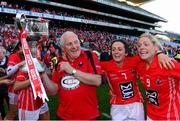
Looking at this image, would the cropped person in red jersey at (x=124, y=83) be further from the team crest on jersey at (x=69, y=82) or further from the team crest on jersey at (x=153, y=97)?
the team crest on jersey at (x=69, y=82)

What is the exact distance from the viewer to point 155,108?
4.53m

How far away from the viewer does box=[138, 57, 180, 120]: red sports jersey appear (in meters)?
4.39

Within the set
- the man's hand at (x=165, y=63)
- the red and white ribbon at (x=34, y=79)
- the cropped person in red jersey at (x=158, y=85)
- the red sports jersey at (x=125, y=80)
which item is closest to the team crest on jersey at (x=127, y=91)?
the red sports jersey at (x=125, y=80)

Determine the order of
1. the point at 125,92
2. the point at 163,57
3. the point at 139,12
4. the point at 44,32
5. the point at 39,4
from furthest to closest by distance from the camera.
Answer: the point at 139,12
the point at 39,4
the point at 125,92
the point at 163,57
the point at 44,32

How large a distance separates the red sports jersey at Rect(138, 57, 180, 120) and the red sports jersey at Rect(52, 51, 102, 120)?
0.77 m

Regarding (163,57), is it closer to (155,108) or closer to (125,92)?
(155,108)

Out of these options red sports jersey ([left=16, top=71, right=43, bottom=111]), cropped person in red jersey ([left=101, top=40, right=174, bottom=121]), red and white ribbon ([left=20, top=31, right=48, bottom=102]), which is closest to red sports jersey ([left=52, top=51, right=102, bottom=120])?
red and white ribbon ([left=20, top=31, right=48, bottom=102])

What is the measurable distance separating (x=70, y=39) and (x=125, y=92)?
152 centimetres

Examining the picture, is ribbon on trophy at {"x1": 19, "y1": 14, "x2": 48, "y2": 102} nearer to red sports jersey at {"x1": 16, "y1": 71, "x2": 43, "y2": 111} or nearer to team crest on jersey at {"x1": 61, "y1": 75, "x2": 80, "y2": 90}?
team crest on jersey at {"x1": 61, "y1": 75, "x2": 80, "y2": 90}

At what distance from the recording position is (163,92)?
4.41 meters

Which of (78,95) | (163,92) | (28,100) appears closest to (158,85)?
(163,92)

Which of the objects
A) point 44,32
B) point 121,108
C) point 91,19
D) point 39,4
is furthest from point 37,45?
point 91,19

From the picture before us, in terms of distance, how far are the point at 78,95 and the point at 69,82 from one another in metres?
0.20

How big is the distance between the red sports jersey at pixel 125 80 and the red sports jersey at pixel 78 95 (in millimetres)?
1047
